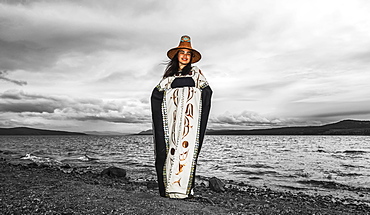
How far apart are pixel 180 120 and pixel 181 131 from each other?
200mm

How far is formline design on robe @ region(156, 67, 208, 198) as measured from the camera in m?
4.88

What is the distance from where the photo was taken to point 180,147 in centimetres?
491

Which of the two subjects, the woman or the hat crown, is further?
the hat crown

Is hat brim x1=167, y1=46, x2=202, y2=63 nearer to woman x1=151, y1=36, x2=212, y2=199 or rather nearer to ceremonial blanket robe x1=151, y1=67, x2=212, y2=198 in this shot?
woman x1=151, y1=36, x2=212, y2=199

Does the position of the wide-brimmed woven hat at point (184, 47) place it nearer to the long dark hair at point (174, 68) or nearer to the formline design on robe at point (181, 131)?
the long dark hair at point (174, 68)

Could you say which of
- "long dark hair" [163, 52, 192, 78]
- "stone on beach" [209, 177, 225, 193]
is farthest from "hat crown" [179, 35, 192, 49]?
"stone on beach" [209, 177, 225, 193]

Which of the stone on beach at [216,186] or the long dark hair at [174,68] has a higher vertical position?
the long dark hair at [174,68]

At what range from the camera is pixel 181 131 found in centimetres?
494

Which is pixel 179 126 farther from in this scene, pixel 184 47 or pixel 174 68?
pixel 184 47

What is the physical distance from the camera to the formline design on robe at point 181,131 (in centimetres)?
488

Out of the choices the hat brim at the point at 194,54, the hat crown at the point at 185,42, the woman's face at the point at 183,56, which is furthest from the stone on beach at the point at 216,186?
the hat crown at the point at 185,42

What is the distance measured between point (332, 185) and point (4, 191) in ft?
53.1

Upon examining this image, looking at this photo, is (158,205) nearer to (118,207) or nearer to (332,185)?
(118,207)

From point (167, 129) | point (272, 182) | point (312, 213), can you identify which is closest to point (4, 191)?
point (167, 129)
